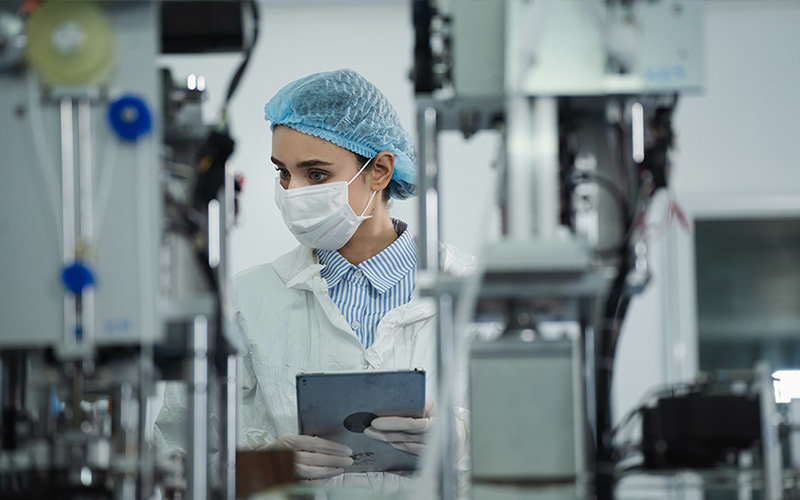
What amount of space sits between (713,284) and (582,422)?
3.02 metres

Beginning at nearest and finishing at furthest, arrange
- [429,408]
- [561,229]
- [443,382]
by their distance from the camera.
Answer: [443,382] < [561,229] < [429,408]

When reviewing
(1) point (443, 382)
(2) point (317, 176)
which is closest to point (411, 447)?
(2) point (317, 176)

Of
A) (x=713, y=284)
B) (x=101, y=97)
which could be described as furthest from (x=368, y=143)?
(x=713, y=284)

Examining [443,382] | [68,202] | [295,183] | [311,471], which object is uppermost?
[295,183]

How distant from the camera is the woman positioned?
8.68 feet

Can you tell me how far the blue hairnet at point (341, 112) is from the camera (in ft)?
8.90

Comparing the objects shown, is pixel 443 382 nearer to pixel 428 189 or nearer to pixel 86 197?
pixel 428 189

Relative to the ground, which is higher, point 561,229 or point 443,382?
point 561,229

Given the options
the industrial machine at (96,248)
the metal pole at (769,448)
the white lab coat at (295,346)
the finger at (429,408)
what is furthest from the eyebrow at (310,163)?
the metal pole at (769,448)

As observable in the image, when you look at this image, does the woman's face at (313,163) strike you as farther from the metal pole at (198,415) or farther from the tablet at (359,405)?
the metal pole at (198,415)

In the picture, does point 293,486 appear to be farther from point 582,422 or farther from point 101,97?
point 101,97

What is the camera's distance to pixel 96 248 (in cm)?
141

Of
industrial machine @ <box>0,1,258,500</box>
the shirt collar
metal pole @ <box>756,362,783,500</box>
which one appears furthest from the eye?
metal pole @ <box>756,362,783,500</box>

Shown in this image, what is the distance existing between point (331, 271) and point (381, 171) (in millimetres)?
315
